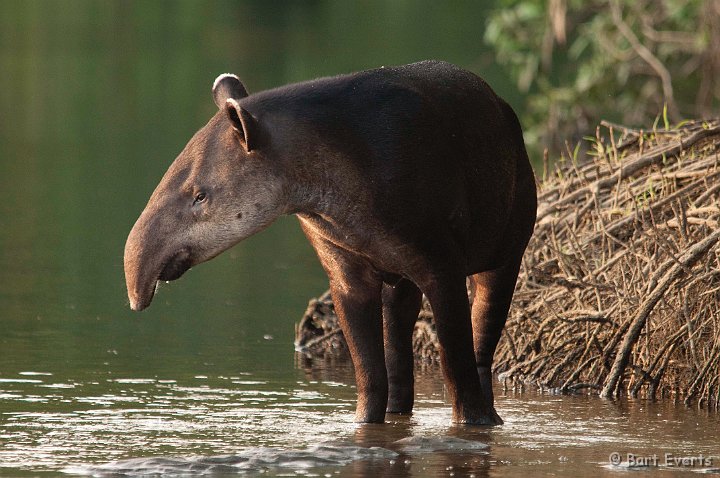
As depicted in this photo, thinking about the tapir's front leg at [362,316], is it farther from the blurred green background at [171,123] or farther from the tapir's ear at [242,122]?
the blurred green background at [171,123]

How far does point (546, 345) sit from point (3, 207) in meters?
11.2

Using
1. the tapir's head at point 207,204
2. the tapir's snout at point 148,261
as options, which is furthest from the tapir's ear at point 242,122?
the tapir's snout at point 148,261

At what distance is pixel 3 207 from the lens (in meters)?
20.4

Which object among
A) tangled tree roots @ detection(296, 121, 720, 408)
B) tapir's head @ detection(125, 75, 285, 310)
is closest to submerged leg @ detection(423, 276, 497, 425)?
tapir's head @ detection(125, 75, 285, 310)

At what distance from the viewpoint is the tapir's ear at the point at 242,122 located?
25.6ft

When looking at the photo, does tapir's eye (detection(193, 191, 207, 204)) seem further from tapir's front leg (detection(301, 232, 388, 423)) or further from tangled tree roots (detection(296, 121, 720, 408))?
tangled tree roots (detection(296, 121, 720, 408))

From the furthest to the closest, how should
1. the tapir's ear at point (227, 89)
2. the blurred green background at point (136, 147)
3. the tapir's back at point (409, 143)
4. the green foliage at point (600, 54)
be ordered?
the green foliage at point (600, 54), the blurred green background at point (136, 147), the tapir's ear at point (227, 89), the tapir's back at point (409, 143)

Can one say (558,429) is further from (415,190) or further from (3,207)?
(3,207)

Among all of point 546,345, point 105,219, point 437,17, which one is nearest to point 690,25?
point 105,219

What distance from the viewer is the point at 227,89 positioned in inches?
334

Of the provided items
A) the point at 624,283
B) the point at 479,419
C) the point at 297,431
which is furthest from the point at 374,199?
the point at 624,283

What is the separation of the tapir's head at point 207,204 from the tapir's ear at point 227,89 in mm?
424

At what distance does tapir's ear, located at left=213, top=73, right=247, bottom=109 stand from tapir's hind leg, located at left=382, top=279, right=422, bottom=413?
1.31 meters

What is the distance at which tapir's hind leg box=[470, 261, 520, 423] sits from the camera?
927cm
